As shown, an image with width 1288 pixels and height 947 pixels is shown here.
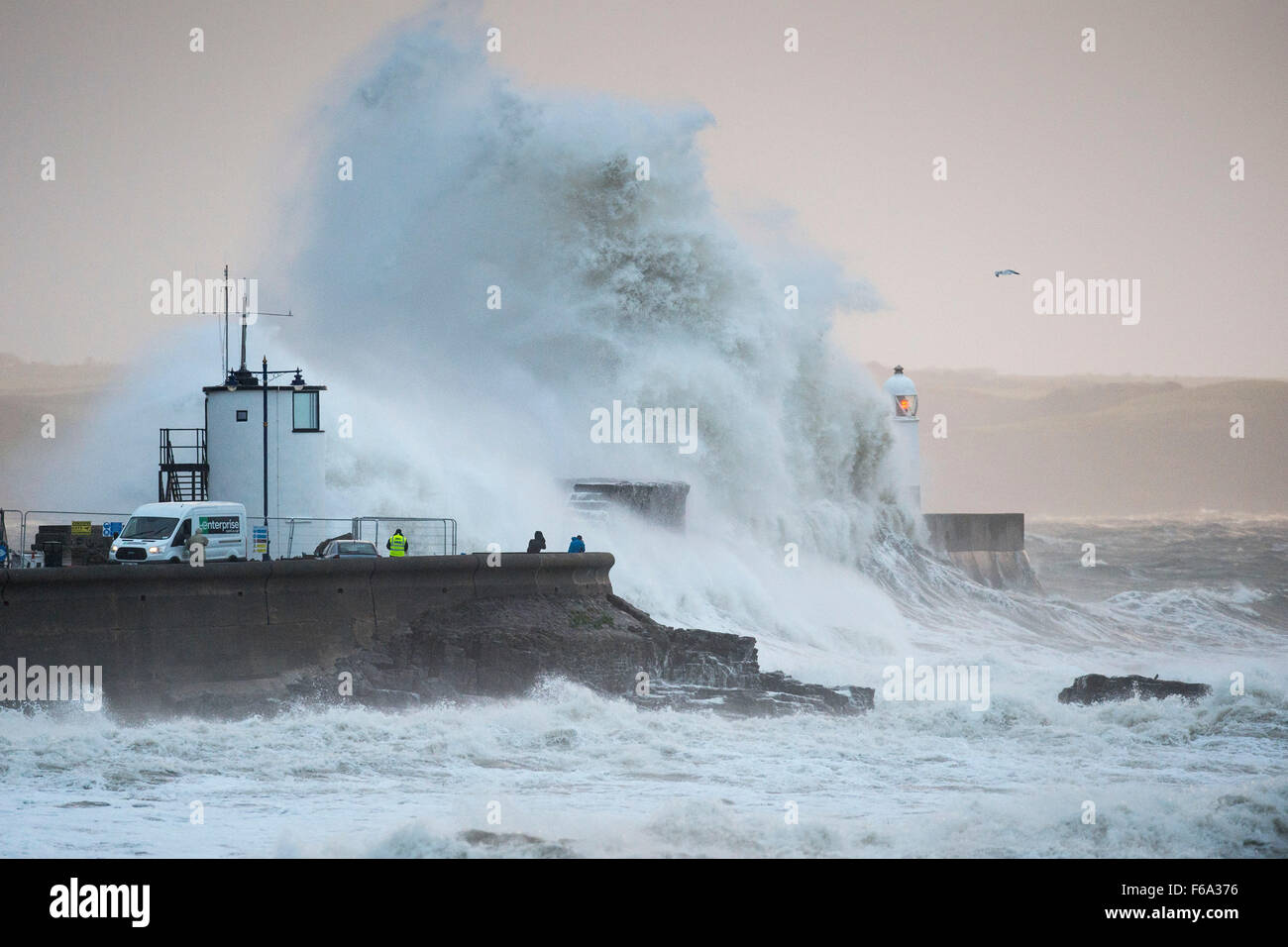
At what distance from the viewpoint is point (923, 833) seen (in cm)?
1397

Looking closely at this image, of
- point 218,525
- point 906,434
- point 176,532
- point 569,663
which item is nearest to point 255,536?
point 218,525

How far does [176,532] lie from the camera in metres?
18.8

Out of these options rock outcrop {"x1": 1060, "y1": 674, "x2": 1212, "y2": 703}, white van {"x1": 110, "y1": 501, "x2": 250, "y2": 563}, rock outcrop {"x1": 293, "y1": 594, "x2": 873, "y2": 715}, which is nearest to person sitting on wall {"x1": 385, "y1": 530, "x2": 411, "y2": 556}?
rock outcrop {"x1": 293, "y1": 594, "x2": 873, "y2": 715}

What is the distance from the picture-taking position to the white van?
18.7m

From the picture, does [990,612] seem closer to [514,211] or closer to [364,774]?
[514,211]

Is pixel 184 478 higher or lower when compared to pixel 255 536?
higher

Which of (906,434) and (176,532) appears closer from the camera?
(176,532)

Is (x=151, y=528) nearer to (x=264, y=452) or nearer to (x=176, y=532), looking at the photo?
(x=176, y=532)

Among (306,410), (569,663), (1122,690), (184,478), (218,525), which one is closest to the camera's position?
(218,525)

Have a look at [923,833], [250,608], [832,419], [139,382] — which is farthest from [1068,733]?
[832,419]

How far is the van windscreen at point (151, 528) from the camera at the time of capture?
61.6 ft

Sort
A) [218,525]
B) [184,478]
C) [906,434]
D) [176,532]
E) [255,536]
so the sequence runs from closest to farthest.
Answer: [176,532]
[218,525]
[255,536]
[184,478]
[906,434]

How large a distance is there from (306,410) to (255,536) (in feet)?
6.09

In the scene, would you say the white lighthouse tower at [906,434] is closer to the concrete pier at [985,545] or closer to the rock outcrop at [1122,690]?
the concrete pier at [985,545]
